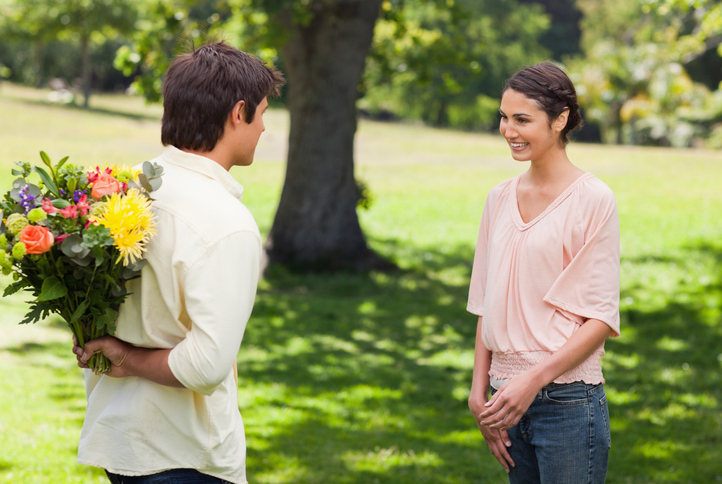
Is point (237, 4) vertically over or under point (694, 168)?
over

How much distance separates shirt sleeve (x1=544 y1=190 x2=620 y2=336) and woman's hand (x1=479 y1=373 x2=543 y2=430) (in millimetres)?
263

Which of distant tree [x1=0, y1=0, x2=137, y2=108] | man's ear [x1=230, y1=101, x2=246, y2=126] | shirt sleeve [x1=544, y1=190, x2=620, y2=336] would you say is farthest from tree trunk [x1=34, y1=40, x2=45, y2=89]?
shirt sleeve [x1=544, y1=190, x2=620, y2=336]

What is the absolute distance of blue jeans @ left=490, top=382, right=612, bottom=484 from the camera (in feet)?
7.36

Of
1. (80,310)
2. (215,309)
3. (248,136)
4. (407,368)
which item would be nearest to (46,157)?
(80,310)

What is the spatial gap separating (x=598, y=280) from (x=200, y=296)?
1.23 m

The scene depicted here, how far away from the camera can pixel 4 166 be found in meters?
19.1

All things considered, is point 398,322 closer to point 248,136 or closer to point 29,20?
point 248,136

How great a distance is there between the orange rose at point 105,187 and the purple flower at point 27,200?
0.47ft

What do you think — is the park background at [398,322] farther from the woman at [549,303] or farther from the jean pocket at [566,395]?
the jean pocket at [566,395]

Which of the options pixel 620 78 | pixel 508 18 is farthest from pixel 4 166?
pixel 508 18

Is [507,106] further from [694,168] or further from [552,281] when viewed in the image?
[694,168]

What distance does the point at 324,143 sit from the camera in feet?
33.4

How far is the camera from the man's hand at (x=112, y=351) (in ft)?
6.25

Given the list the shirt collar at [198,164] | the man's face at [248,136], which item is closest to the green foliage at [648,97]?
the man's face at [248,136]
